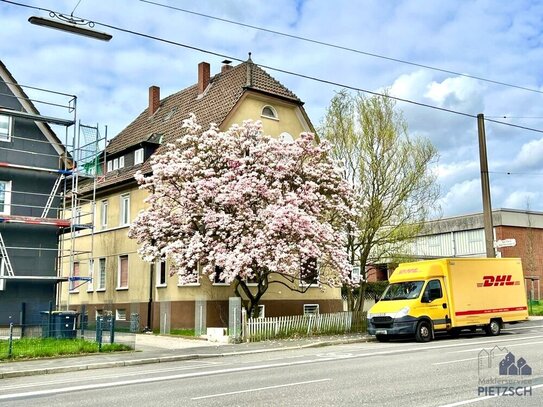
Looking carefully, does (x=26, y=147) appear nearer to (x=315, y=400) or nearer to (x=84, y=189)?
(x=84, y=189)

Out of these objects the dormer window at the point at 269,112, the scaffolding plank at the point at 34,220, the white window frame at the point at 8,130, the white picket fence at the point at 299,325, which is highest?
the dormer window at the point at 269,112

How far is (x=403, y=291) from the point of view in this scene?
22.4m

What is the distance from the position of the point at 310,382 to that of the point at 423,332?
11.0m

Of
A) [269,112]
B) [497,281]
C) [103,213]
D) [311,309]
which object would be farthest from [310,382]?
[103,213]

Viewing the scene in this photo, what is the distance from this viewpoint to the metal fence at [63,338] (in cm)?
1792

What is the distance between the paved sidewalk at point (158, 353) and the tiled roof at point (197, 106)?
36.3 feet

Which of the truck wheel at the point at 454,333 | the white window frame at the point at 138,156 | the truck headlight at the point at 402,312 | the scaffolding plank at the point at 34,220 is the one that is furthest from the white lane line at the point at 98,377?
the white window frame at the point at 138,156

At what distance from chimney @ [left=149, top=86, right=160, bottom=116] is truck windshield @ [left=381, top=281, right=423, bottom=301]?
21.8 metres

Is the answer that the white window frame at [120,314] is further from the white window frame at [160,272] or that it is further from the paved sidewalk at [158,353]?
the paved sidewalk at [158,353]

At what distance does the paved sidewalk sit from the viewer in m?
15.8

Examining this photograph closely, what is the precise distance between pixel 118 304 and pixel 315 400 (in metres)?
24.7

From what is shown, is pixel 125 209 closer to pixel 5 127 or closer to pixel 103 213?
pixel 103 213

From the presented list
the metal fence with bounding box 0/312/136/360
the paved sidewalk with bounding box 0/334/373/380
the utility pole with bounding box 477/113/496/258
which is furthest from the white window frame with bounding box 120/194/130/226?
the utility pole with bounding box 477/113/496/258

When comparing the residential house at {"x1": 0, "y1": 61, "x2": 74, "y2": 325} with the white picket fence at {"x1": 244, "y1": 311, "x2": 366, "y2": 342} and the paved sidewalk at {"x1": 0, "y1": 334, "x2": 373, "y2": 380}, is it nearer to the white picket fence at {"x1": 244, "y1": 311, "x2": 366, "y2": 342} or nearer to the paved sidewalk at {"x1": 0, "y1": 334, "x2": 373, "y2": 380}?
the paved sidewalk at {"x1": 0, "y1": 334, "x2": 373, "y2": 380}
